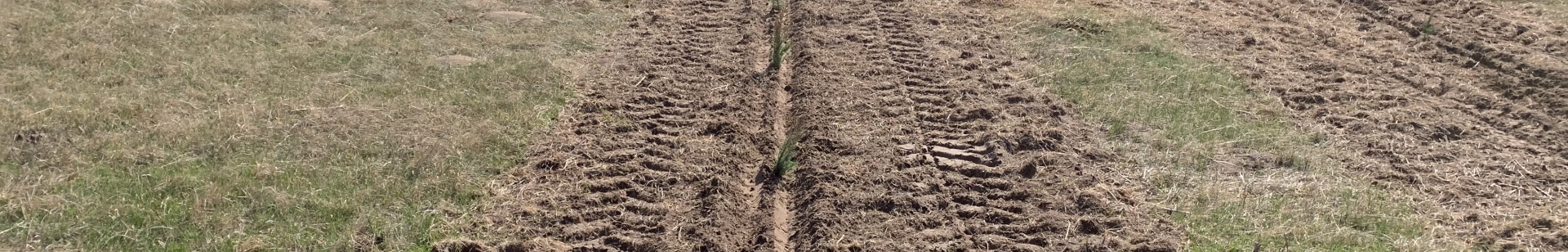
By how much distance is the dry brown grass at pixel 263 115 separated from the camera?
4402 mm

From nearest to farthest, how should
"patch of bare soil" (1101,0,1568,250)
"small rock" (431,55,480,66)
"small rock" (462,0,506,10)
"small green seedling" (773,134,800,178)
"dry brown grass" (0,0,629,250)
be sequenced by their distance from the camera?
"dry brown grass" (0,0,629,250)
"patch of bare soil" (1101,0,1568,250)
"small green seedling" (773,134,800,178)
"small rock" (431,55,480,66)
"small rock" (462,0,506,10)

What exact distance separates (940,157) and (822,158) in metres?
0.58

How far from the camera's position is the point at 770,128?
5.68 metres

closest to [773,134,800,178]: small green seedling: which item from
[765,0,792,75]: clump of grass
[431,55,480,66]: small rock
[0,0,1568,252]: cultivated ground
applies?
[0,0,1568,252]: cultivated ground

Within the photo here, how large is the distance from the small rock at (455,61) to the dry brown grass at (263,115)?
0.18 feet

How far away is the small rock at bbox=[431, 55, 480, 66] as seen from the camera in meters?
6.38

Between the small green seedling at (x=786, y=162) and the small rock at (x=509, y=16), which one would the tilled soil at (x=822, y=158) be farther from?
the small rock at (x=509, y=16)

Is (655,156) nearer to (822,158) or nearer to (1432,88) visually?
(822,158)

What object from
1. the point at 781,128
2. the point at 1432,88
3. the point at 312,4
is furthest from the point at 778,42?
the point at 1432,88

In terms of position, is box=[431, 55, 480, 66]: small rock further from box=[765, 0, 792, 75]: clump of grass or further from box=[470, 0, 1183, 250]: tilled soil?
box=[765, 0, 792, 75]: clump of grass

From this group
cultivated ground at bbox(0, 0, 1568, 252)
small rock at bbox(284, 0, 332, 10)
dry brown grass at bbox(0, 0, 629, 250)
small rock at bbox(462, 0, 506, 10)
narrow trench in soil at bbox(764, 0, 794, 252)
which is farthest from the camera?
small rock at bbox(462, 0, 506, 10)

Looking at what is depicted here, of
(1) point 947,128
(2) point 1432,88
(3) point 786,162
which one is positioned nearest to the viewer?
(3) point 786,162

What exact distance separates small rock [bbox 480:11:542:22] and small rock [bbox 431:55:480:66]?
0.79 metres

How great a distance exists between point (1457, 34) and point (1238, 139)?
278 cm
